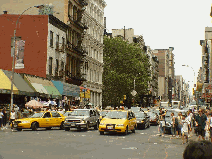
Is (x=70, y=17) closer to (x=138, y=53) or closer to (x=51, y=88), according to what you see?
(x=51, y=88)

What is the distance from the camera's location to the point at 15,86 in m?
36.4

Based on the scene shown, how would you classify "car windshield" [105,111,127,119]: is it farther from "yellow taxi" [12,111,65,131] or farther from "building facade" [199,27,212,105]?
"building facade" [199,27,212,105]

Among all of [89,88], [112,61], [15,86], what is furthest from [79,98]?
[112,61]

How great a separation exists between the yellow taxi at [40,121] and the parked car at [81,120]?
157 cm

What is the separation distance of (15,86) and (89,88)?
78.9ft

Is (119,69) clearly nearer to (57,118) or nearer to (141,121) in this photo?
(141,121)

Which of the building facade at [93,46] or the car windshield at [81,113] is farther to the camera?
the building facade at [93,46]

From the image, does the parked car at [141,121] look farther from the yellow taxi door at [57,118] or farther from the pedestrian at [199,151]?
the pedestrian at [199,151]

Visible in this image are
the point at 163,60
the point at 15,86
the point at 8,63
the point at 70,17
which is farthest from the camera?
the point at 163,60

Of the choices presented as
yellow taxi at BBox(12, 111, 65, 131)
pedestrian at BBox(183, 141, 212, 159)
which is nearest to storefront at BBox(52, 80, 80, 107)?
yellow taxi at BBox(12, 111, 65, 131)

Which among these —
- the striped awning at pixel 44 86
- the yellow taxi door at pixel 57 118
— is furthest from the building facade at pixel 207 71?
the yellow taxi door at pixel 57 118

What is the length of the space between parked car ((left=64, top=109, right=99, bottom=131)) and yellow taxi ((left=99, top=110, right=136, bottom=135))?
2550 millimetres

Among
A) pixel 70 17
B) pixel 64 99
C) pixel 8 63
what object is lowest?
pixel 64 99

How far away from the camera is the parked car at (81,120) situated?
27.8 metres
